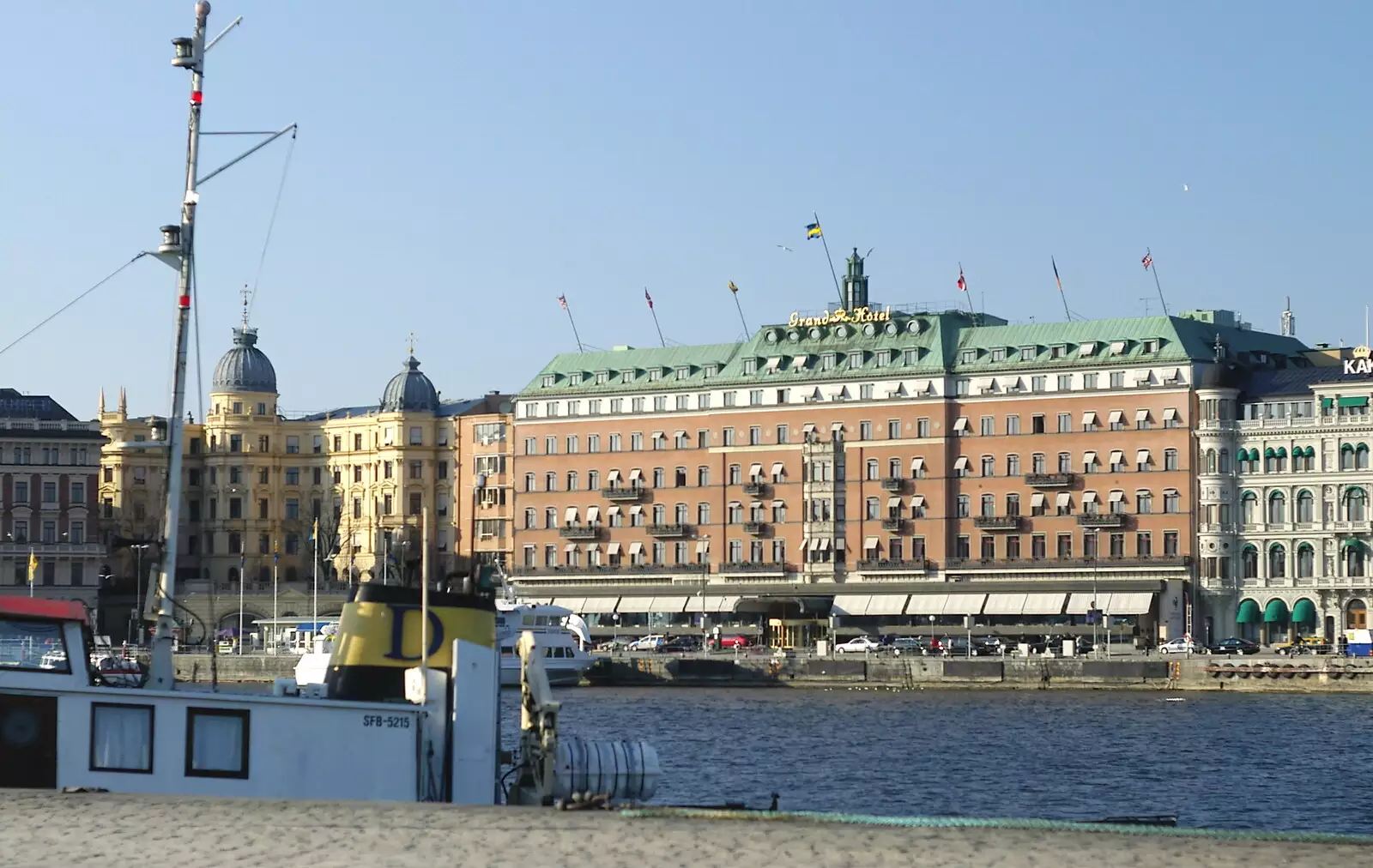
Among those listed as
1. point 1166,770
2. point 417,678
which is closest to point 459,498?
point 1166,770

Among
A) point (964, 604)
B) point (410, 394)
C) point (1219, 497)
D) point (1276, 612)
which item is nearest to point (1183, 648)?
point (1276, 612)

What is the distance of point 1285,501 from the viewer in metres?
143

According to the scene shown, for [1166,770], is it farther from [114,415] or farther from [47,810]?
[114,415]

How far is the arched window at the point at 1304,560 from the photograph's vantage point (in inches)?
5576

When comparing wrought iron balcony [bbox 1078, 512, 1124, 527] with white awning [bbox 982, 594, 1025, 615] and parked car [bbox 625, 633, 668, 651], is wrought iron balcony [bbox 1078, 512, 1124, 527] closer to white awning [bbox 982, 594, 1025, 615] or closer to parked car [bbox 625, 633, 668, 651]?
white awning [bbox 982, 594, 1025, 615]

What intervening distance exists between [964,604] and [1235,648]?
2097 centimetres

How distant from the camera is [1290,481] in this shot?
5610 inches

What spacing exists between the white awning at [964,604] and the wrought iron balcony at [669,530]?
72.3 feet

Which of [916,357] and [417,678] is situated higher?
[916,357]

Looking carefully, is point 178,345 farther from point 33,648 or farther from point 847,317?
point 847,317

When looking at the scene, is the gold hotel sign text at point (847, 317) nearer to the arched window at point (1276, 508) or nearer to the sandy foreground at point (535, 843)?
the arched window at point (1276, 508)

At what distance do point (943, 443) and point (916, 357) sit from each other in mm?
6351

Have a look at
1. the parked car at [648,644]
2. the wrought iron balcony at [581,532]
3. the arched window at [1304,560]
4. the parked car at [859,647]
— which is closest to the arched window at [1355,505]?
the arched window at [1304,560]

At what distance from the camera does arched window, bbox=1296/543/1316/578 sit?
14162 cm
